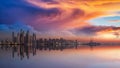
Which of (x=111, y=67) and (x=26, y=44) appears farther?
(x=26, y=44)

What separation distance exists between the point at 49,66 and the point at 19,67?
37.7 inches

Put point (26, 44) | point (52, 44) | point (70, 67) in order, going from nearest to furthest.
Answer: point (70, 67), point (26, 44), point (52, 44)

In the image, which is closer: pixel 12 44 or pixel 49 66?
pixel 49 66

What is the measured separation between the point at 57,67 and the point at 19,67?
3.98 ft

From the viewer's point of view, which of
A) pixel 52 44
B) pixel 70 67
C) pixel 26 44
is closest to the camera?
pixel 70 67

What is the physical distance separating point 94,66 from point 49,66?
1429 mm

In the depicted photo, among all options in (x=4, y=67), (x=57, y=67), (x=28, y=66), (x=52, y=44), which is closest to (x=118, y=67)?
(x=57, y=67)

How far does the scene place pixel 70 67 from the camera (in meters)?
10.2

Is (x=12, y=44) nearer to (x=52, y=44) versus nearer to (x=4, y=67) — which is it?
(x=52, y=44)

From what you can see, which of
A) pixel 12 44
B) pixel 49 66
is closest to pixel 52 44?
pixel 12 44

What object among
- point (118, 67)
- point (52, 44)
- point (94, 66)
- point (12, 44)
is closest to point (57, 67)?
point (94, 66)

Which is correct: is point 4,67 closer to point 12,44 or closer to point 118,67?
point 118,67

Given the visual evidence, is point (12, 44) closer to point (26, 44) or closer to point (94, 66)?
point (26, 44)

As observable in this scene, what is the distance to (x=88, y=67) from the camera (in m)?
10.4
